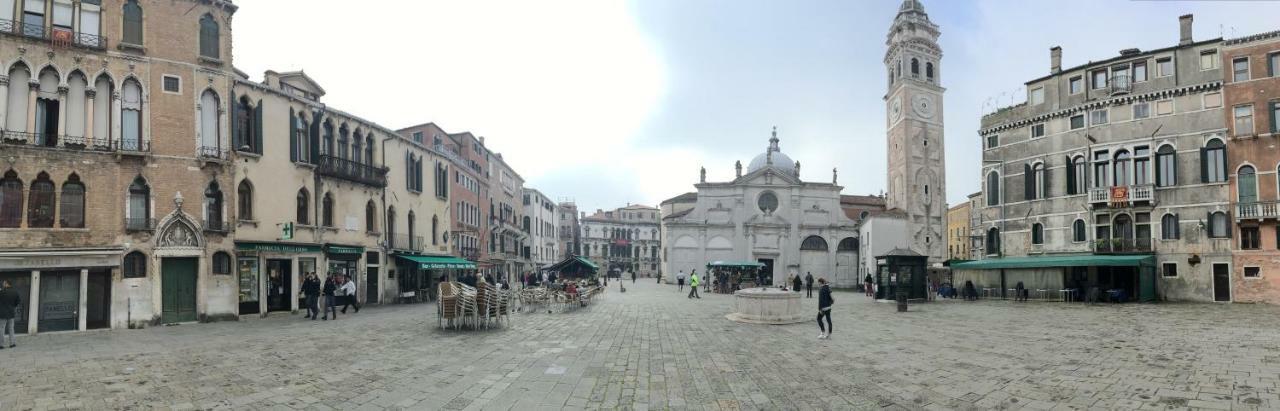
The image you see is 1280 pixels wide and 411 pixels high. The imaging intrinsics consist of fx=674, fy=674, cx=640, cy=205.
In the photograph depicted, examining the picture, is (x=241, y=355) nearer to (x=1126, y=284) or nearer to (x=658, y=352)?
(x=658, y=352)

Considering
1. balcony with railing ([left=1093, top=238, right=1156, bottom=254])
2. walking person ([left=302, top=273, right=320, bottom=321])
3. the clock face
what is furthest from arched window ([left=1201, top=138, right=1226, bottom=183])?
walking person ([left=302, top=273, right=320, bottom=321])

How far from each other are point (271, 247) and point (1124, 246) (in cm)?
3521

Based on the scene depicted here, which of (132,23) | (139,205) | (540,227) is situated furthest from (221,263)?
(540,227)

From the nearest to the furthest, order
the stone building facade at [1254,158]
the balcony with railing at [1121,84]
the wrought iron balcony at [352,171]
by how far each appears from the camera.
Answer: the wrought iron balcony at [352,171], the stone building facade at [1254,158], the balcony with railing at [1121,84]

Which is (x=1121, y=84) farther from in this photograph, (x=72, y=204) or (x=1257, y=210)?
(x=72, y=204)

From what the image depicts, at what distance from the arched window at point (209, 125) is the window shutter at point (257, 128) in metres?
1.32

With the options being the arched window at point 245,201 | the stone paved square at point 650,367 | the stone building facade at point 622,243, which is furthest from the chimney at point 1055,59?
the stone building facade at point 622,243

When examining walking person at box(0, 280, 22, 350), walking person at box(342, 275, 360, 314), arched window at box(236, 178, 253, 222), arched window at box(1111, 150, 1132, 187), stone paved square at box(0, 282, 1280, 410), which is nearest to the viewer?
stone paved square at box(0, 282, 1280, 410)

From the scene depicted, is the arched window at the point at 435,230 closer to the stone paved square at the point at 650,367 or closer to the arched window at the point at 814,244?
the stone paved square at the point at 650,367

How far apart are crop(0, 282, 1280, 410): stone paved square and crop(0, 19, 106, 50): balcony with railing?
7.88 meters

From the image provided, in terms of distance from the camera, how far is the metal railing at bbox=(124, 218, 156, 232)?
62.2 ft

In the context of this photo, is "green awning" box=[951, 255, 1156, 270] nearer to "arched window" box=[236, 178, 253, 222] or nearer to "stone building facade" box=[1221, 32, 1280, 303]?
"stone building facade" box=[1221, 32, 1280, 303]

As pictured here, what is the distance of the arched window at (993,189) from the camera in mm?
36844

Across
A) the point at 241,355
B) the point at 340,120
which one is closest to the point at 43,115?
the point at 340,120
